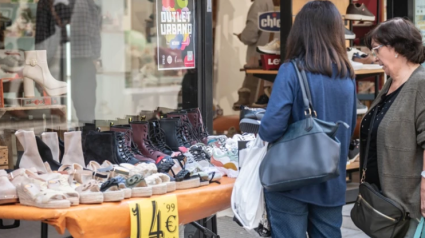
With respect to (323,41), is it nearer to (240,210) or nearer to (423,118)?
(423,118)

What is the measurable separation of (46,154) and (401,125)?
204cm

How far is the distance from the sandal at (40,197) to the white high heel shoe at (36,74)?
171cm

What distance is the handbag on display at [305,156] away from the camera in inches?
126

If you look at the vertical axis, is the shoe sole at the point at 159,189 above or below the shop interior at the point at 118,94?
below

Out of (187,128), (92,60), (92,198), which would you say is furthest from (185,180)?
(92,60)

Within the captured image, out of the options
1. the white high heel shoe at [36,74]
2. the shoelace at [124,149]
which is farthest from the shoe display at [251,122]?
the white high heel shoe at [36,74]

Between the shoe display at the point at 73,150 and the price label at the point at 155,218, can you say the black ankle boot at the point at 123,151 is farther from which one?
the price label at the point at 155,218

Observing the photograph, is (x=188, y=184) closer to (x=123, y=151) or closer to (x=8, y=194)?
(x=123, y=151)

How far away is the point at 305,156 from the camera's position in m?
3.22

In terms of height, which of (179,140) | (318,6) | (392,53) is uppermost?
(318,6)

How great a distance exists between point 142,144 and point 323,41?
1.46 m

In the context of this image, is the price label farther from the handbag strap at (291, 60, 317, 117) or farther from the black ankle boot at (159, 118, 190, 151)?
the black ankle boot at (159, 118, 190, 151)

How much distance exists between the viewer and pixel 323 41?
3398mm

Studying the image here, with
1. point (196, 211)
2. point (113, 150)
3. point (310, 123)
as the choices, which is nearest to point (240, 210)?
point (196, 211)
